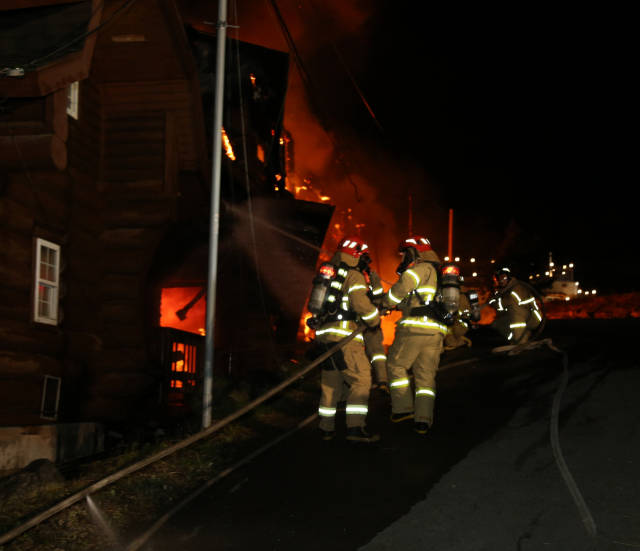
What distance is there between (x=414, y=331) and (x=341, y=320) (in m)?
0.86

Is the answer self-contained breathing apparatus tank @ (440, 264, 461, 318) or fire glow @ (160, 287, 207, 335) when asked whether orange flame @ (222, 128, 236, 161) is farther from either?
self-contained breathing apparatus tank @ (440, 264, 461, 318)

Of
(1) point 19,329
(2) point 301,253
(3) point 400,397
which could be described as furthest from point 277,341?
(3) point 400,397

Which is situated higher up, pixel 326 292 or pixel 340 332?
pixel 326 292

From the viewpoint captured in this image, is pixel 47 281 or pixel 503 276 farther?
pixel 503 276

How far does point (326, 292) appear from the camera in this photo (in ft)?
26.9

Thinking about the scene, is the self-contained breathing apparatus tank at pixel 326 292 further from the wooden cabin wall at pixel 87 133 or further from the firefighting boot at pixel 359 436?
the wooden cabin wall at pixel 87 133

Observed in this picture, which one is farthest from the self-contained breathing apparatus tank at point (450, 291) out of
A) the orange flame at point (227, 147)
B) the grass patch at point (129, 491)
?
the orange flame at point (227, 147)

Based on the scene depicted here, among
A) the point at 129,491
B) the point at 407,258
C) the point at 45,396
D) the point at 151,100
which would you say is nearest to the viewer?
the point at 129,491

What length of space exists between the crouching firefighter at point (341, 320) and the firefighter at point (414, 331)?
0.34 m

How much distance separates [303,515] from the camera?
5746 millimetres

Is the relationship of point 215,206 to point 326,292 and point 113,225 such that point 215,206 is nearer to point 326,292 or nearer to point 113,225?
point 326,292

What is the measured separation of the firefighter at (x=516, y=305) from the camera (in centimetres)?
1420

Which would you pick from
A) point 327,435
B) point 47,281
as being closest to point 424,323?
point 327,435

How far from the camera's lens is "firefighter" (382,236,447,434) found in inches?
327
